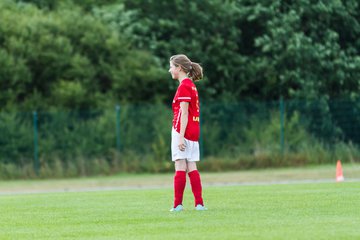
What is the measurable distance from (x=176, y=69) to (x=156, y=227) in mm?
2878

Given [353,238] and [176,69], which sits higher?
[176,69]

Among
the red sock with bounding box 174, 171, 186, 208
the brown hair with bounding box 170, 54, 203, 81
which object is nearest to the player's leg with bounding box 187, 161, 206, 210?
the red sock with bounding box 174, 171, 186, 208

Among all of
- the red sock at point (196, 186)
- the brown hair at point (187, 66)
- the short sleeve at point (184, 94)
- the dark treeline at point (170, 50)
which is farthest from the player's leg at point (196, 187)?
the dark treeline at point (170, 50)

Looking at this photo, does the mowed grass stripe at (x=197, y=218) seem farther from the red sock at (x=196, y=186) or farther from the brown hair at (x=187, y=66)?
the brown hair at (x=187, y=66)

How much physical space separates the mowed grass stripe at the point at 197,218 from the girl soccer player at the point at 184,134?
1.00 feet

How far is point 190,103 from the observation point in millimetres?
13148

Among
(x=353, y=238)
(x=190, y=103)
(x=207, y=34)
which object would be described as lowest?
(x=353, y=238)

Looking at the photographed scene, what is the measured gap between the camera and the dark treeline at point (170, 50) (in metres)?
33.7

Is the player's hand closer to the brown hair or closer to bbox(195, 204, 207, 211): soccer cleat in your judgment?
bbox(195, 204, 207, 211): soccer cleat

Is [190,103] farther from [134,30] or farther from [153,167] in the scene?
[134,30]

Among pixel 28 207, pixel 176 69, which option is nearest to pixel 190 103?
pixel 176 69

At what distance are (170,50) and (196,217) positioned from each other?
78.6ft

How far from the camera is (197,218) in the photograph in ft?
38.9

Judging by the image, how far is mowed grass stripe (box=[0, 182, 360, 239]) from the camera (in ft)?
33.3
